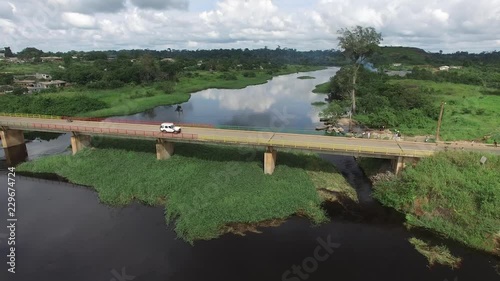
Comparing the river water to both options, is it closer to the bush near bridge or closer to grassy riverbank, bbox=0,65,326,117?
the bush near bridge

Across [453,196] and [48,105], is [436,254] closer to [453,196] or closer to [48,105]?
[453,196]

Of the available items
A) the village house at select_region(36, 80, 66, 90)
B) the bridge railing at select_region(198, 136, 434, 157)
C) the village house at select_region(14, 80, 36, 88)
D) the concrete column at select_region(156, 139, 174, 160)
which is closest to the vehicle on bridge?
the concrete column at select_region(156, 139, 174, 160)

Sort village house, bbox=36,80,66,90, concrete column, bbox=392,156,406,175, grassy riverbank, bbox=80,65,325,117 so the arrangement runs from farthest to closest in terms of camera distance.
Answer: village house, bbox=36,80,66,90, grassy riverbank, bbox=80,65,325,117, concrete column, bbox=392,156,406,175

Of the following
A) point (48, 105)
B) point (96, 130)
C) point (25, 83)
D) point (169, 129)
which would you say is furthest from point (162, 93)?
point (169, 129)

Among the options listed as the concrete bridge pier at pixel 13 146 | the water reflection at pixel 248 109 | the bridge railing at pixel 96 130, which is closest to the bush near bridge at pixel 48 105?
the water reflection at pixel 248 109

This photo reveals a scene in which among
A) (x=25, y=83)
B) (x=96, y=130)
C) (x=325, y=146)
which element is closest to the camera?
(x=325, y=146)

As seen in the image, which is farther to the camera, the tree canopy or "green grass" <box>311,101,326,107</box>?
"green grass" <box>311,101,326,107</box>

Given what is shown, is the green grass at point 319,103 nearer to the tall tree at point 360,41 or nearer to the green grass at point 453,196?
the tall tree at point 360,41
